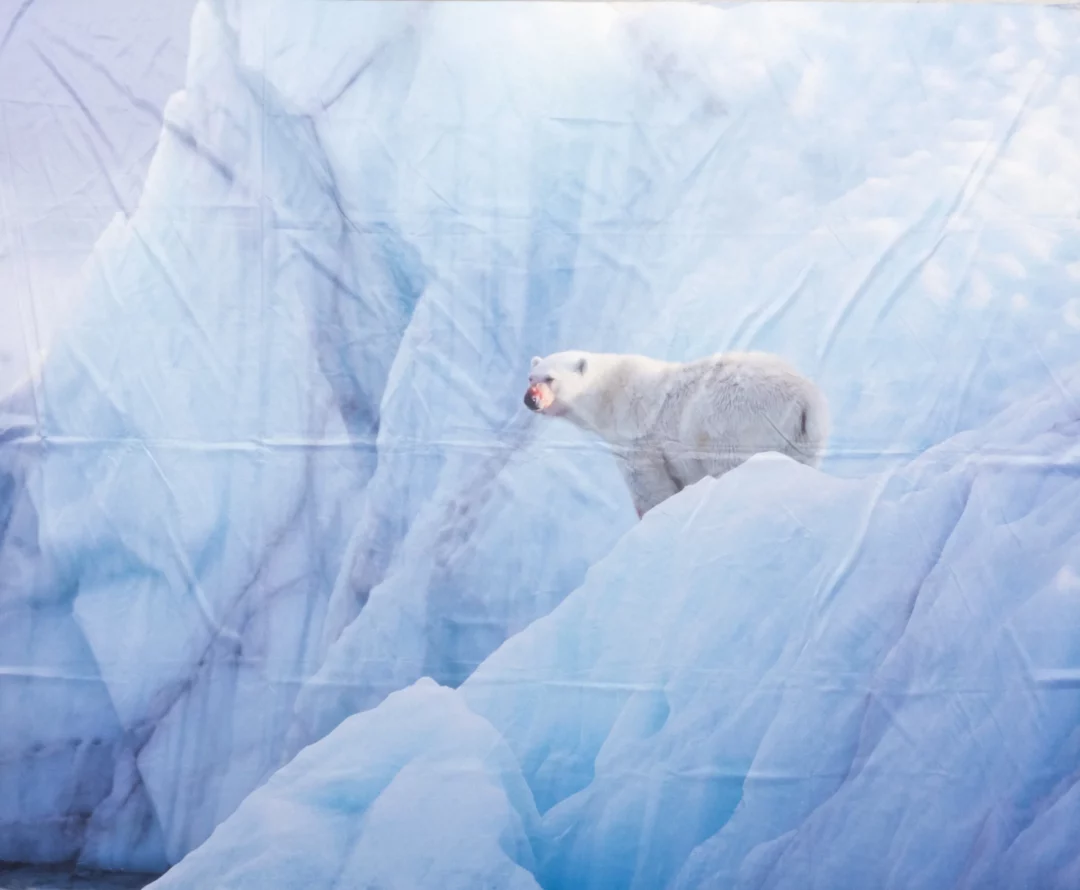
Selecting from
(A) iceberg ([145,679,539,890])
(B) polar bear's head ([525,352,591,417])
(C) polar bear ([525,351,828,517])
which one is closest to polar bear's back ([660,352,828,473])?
(C) polar bear ([525,351,828,517])

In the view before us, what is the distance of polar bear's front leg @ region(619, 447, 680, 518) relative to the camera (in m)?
1.10

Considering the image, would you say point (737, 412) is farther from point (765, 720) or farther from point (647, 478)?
point (765, 720)

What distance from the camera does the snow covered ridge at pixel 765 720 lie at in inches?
42.0

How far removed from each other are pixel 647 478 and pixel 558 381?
0.59 feet

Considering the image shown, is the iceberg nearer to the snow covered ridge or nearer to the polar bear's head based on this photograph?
the snow covered ridge

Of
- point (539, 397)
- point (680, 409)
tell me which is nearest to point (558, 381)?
point (539, 397)

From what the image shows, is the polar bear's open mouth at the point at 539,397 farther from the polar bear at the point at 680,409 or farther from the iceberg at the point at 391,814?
the iceberg at the point at 391,814

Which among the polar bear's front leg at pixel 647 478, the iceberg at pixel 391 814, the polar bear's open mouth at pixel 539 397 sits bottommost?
the iceberg at pixel 391 814

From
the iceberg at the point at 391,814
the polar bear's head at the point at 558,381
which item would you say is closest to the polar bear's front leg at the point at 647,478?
the polar bear's head at the point at 558,381

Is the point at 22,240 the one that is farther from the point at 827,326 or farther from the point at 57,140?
the point at 827,326

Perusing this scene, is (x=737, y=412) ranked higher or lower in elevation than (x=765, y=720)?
higher

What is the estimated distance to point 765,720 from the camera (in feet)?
3.53

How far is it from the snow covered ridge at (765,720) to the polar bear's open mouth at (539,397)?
212 millimetres

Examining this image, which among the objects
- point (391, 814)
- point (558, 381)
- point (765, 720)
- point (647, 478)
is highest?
point (558, 381)
